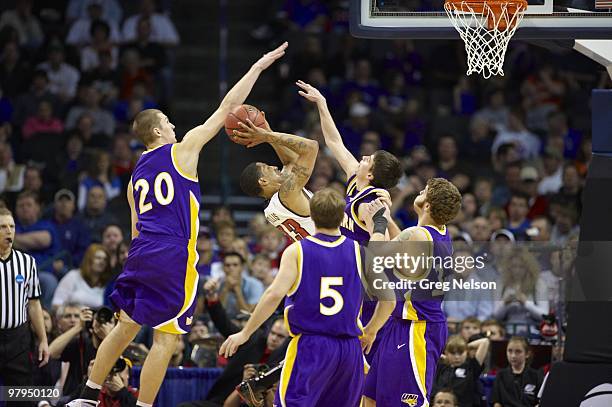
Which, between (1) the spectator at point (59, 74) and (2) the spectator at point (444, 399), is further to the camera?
(1) the spectator at point (59, 74)

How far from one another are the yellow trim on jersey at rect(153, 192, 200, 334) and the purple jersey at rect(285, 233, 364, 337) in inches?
43.3

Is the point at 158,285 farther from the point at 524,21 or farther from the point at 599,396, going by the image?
the point at 524,21

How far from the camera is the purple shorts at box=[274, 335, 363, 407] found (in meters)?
8.05

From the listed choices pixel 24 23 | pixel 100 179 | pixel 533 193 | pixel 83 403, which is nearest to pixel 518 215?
pixel 533 193

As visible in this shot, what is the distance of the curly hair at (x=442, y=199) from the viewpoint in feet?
29.6

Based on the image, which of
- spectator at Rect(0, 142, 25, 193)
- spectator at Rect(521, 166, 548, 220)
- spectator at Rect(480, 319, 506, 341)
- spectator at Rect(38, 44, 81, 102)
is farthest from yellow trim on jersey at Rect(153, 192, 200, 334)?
spectator at Rect(38, 44, 81, 102)

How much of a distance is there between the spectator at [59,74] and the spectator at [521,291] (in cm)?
825

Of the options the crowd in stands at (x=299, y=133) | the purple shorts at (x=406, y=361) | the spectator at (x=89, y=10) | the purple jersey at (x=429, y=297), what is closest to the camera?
the purple shorts at (x=406, y=361)

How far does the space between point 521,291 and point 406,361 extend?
12.8ft

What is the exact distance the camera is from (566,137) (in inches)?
699

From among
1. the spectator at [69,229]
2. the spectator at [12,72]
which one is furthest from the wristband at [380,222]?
the spectator at [12,72]

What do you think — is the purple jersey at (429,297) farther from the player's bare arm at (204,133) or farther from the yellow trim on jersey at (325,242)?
the player's bare arm at (204,133)

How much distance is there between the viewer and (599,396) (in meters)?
9.50

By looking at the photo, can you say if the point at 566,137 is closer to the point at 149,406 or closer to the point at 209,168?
the point at 209,168
